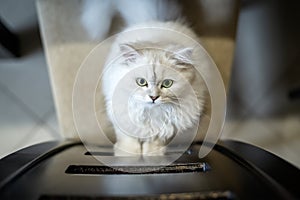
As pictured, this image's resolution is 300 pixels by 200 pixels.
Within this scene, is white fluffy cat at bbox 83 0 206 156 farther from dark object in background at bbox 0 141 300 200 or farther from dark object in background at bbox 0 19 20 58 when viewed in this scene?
dark object in background at bbox 0 19 20 58

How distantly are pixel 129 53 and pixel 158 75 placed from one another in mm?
87

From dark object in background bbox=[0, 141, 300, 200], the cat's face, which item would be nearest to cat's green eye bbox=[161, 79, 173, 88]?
the cat's face

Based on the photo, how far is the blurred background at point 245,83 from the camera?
1.15 m

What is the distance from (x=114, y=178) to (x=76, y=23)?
1.65 ft

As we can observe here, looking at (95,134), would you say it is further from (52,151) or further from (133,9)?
(133,9)

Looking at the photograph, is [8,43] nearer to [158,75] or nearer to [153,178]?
[158,75]

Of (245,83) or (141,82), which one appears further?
(245,83)

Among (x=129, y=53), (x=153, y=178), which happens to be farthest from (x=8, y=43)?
(x=153, y=178)

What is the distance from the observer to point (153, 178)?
542 mm

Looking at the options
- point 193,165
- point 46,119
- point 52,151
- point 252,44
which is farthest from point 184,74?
point 46,119

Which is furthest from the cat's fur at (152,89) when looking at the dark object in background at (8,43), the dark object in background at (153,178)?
the dark object in background at (8,43)

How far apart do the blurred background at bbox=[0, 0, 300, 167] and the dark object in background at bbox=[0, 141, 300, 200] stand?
0.56 metres

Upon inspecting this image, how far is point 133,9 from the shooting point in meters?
0.89

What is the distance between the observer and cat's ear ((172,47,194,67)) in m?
0.72
